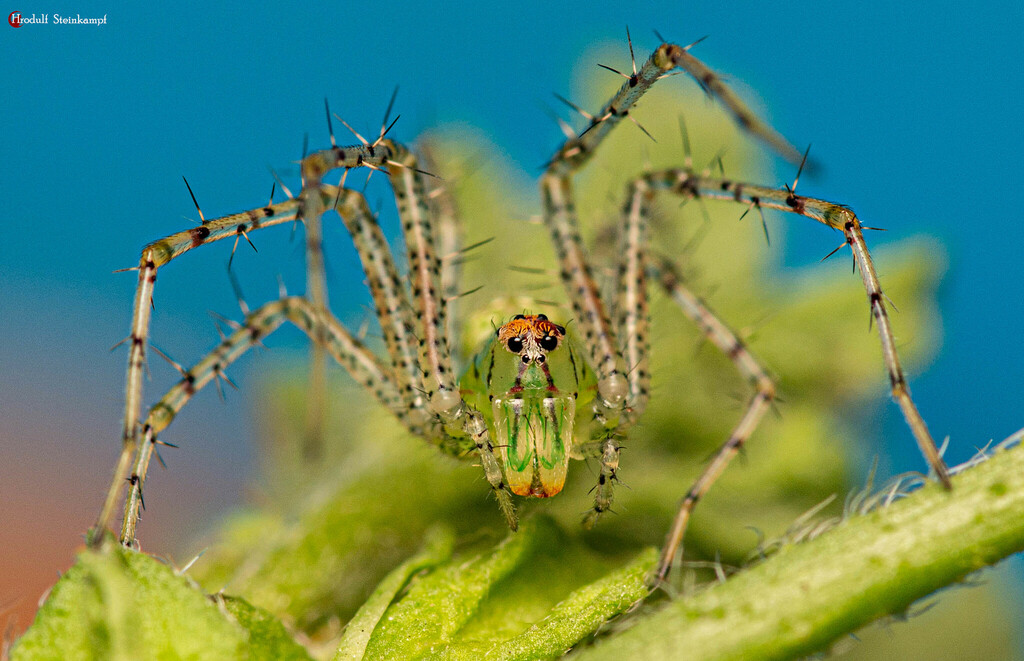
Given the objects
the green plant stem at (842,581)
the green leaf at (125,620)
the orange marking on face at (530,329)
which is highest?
the orange marking on face at (530,329)

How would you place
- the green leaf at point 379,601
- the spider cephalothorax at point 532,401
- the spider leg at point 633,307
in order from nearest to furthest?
the green leaf at point 379,601 → the spider cephalothorax at point 532,401 → the spider leg at point 633,307

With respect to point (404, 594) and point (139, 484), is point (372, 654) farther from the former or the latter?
point (139, 484)

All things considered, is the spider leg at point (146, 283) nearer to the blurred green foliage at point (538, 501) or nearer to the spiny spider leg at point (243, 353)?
the spiny spider leg at point (243, 353)

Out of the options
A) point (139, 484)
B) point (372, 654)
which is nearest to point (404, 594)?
point (372, 654)

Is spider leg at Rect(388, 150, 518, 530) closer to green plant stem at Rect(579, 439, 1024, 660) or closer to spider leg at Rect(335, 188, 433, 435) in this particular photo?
spider leg at Rect(335, 188, 433, 435)

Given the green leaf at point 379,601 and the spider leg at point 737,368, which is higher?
the spider leg at point 737,368

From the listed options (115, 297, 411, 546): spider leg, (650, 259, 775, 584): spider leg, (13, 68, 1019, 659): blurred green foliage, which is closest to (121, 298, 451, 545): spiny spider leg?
(115, 297, 411, 546): spider leg

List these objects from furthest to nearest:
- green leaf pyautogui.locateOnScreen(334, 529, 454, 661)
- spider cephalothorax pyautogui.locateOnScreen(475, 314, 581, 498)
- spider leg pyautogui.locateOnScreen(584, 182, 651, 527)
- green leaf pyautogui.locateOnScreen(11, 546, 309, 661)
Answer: spider leg pyautogui.locateOnScreen(584, 182, 651, 527) → spider cephalothorax pyautogui.locateOnScreen(475, 314, 581, 498) → green leaf pyautogui.locateOnScreen(334, 529, 454, 661) → green leaf pyautogui.locateOnScreen(11, 546, 309, 661)

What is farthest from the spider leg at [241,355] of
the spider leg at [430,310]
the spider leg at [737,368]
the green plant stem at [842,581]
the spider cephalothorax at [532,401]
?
the green plant stem at [842,581]
